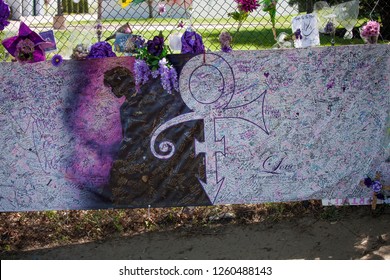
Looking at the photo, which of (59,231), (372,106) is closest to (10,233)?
(59,231)

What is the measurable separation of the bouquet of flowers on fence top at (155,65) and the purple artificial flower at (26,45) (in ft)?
2.53

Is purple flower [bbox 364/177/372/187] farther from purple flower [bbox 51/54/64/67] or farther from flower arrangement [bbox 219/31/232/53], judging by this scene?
purple flower [bbox 51/54/64/67]

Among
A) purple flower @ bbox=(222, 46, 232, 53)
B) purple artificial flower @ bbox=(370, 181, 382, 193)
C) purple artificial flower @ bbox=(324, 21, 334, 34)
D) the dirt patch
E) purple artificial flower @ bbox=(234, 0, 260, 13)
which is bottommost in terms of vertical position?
the dirt patch

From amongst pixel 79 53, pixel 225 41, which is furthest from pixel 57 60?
pixel 225 41

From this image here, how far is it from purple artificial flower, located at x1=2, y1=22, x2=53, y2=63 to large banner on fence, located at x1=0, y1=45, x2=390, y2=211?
0.32 ft

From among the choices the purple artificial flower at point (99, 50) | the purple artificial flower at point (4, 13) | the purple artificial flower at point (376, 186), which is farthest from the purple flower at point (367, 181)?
the purple artificial flower at point (4, 13)

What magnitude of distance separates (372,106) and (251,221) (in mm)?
1447

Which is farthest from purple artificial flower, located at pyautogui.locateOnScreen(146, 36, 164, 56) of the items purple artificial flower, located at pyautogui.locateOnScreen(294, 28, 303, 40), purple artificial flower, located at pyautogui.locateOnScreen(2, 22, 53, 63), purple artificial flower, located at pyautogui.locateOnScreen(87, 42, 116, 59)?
purple artificial flower, located at pyautogui.locateOnScreen(294, 28, 303, 40)

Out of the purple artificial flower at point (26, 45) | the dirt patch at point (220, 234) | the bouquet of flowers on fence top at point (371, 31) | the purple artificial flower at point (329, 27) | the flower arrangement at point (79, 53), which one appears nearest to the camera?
the dirt patch at point (220, 234)

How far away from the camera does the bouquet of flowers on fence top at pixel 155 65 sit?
4.55m

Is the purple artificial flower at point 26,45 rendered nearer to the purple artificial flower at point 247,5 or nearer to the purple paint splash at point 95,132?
the purple paint splash at point 95,132

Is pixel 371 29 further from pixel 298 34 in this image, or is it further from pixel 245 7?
pixel 245 7

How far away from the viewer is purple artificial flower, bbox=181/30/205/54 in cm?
460
